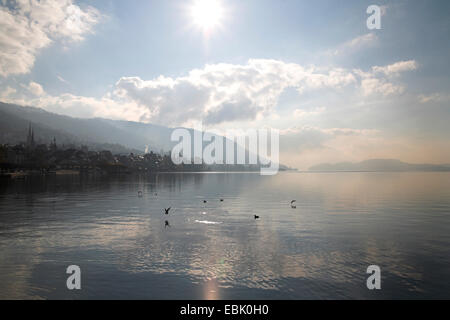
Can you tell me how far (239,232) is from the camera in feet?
125

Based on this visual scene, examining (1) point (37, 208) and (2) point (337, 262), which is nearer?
(2) point (337, 262)

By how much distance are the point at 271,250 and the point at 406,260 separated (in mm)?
12222

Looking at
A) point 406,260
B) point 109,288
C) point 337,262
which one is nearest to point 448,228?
point 406,260

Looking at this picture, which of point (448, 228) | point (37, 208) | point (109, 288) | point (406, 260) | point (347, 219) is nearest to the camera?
point (109, 288)

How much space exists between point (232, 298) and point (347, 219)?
36274 millimetres

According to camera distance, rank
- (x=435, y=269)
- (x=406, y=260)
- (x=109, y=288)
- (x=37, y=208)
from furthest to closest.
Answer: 1. (x=37, y=208)
2. (x=406, y=260)
3. (x=435, y=269)
4. (x=109, y=288)

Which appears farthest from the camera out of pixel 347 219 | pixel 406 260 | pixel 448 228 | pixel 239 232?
pixel 347 219

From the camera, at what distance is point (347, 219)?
161ft

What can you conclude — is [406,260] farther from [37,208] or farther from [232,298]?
[37,208]

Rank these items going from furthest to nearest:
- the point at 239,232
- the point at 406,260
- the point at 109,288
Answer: the point at 239,232, the point at 406,260, the point at 109,288
